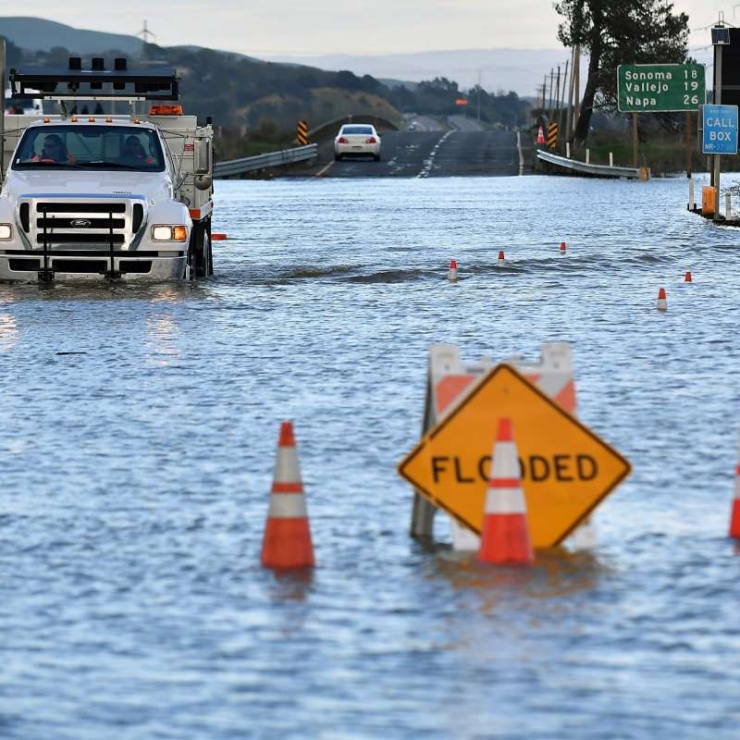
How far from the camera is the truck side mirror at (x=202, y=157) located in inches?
1000

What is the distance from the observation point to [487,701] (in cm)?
664

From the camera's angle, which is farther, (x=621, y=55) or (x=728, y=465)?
(x=621, y=55)

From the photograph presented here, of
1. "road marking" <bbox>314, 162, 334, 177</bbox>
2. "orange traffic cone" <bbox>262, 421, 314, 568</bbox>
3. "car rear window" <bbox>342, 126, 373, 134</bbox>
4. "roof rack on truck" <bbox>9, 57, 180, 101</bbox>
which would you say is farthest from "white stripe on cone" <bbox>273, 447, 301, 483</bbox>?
"car rear window" <bbox>342, 126, 373, 134</bbox>

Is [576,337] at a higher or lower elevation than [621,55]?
lower

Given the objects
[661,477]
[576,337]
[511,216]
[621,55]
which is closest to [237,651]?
[661,477]

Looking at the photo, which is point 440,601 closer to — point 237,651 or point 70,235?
point 237,651

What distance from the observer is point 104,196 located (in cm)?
2444

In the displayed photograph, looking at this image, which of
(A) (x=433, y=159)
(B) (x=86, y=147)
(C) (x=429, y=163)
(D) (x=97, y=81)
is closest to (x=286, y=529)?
(B) (x=86, y=147)

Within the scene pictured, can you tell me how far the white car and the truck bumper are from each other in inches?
2562

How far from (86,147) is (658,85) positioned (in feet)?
229

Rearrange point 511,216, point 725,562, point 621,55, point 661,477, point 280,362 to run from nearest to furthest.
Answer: point 725,562 < point 661,477 < point 280,362 < point 511,216 < point 621,55

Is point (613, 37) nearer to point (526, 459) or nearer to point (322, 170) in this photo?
point (322, 170)

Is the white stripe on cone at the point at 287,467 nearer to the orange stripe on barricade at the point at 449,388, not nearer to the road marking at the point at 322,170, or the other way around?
the orange stripe on barricade at the point at 449,388

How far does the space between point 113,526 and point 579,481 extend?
7.05ft
